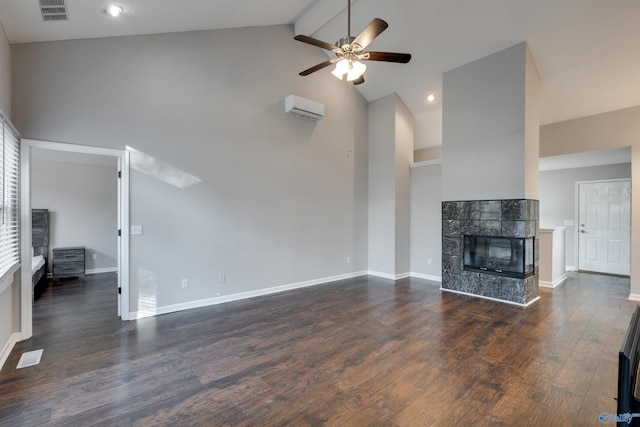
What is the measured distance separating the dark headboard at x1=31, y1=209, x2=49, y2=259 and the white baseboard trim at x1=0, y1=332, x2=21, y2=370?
4.03 m

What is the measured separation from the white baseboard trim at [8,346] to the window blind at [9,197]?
29.6 inches

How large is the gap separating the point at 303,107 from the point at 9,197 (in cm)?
391

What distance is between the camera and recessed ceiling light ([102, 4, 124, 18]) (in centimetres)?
306

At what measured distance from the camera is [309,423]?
1953 millimetres

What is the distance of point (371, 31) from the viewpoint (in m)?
2.77

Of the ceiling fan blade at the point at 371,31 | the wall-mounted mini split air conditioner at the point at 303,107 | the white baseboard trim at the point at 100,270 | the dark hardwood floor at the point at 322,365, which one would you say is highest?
the wall-mounted mini split air conditioner at the point at 303,107

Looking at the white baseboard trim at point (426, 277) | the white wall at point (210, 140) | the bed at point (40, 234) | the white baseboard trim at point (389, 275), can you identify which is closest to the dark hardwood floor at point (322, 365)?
the white wall at point (210, 140)

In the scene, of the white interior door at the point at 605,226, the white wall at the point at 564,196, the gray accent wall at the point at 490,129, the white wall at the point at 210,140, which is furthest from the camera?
the white wall at the point at 564,196

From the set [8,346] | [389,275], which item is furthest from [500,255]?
[8,346]

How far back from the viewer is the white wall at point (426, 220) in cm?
606

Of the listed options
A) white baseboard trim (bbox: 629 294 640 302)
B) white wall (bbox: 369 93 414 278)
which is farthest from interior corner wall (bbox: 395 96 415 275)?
white baseboard trim (bbox: 629 294 640 302)

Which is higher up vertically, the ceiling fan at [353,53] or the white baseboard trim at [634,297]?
the ceiling fan at [353,53]

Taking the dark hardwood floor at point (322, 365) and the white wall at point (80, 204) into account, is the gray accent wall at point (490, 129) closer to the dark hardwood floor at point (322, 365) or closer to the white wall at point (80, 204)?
the dark hardwood floor at point (322, 365)

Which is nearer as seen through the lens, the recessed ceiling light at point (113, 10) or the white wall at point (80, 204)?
the recessed ceiling light at point (113, 10)
